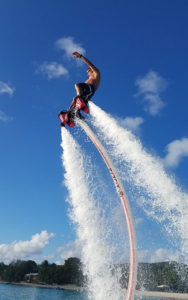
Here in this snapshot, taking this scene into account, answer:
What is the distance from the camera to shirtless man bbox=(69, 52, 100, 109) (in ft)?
61.2

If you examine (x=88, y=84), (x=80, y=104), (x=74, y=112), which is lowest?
(x=74, y=112)

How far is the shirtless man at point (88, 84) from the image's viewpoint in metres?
18.7

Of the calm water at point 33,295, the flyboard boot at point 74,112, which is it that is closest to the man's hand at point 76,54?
the flyboard boot at point 74,112

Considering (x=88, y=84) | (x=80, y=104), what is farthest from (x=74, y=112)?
(x=88, y=84)

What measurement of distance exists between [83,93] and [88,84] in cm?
80

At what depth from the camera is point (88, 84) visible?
19125 millimetres

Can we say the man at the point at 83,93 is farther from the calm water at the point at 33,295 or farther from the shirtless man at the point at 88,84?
the calm water at the point at 33,295

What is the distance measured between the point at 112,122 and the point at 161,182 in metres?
5.12

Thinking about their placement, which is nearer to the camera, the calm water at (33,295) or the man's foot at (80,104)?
the man's foot at (80,104)

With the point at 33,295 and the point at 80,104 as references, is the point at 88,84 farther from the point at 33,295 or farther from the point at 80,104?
the point at 33,295

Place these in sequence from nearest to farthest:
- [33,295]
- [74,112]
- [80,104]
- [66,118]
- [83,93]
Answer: [80,104] → [83,93] → [74,112] → [66,118] → [33,295]

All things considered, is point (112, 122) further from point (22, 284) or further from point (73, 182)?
point (22, 284)

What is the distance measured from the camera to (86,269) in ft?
58.6

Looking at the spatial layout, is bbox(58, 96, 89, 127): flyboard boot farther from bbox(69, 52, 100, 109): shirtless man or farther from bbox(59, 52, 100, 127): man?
bbox(69, 52, 100, 109): shirtless man
